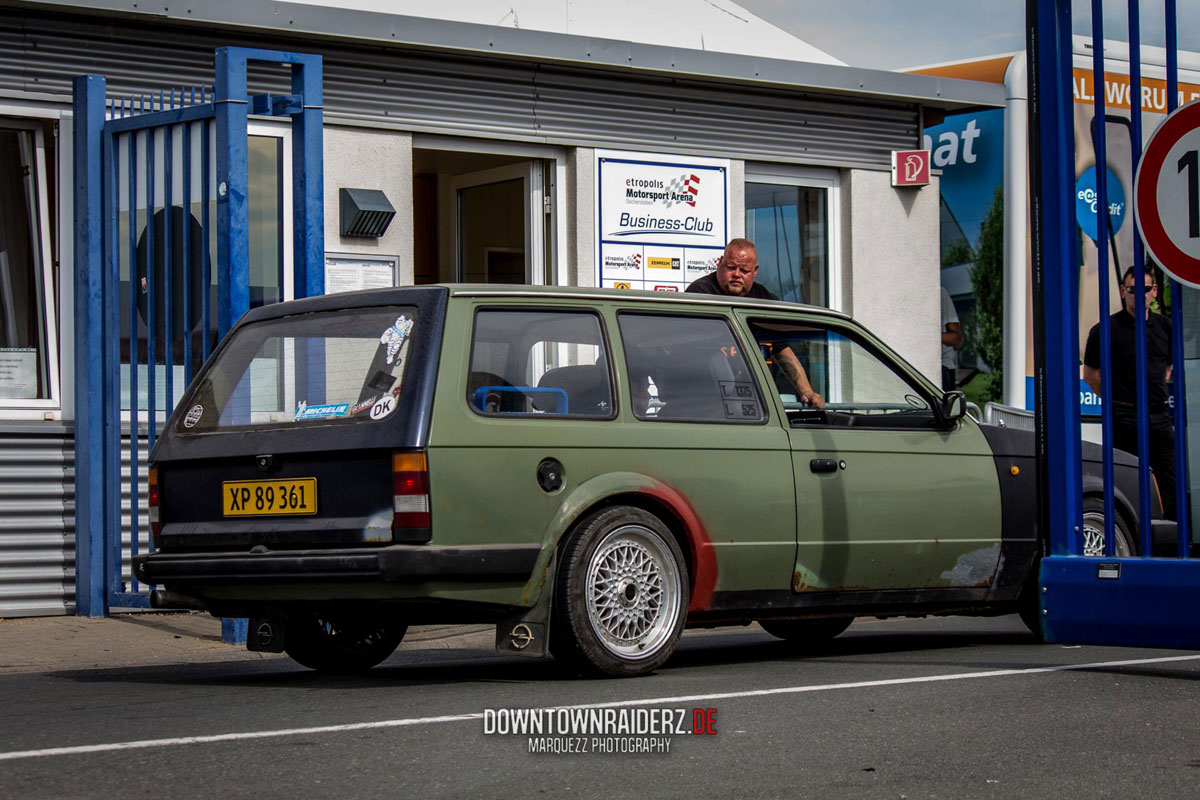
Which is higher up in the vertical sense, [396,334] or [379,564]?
[396,334]

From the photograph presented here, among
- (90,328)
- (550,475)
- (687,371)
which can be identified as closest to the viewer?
(550,475)

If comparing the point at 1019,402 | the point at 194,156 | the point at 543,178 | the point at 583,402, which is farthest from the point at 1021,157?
the point at 583,402

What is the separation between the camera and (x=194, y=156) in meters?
10.1

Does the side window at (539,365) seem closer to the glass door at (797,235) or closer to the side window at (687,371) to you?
the side window at (687,371)

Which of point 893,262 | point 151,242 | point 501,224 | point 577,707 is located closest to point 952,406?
point 577,707

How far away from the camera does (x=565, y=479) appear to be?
6.98 metres

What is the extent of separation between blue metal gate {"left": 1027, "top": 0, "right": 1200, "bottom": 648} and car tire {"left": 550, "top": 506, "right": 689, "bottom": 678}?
5.04ft

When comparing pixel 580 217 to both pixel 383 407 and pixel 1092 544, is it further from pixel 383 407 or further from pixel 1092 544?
pixel 383 407

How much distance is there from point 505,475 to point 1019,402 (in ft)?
36.5

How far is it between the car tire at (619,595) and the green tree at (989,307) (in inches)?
514

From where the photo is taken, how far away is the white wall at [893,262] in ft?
50.5

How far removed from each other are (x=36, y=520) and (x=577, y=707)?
243 inches

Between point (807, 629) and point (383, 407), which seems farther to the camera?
point (807, 629)

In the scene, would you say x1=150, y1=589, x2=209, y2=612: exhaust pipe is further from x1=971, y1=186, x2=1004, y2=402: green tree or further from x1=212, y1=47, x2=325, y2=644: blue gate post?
x1=971, y1=186, x2=1004, y2=402: green tree
